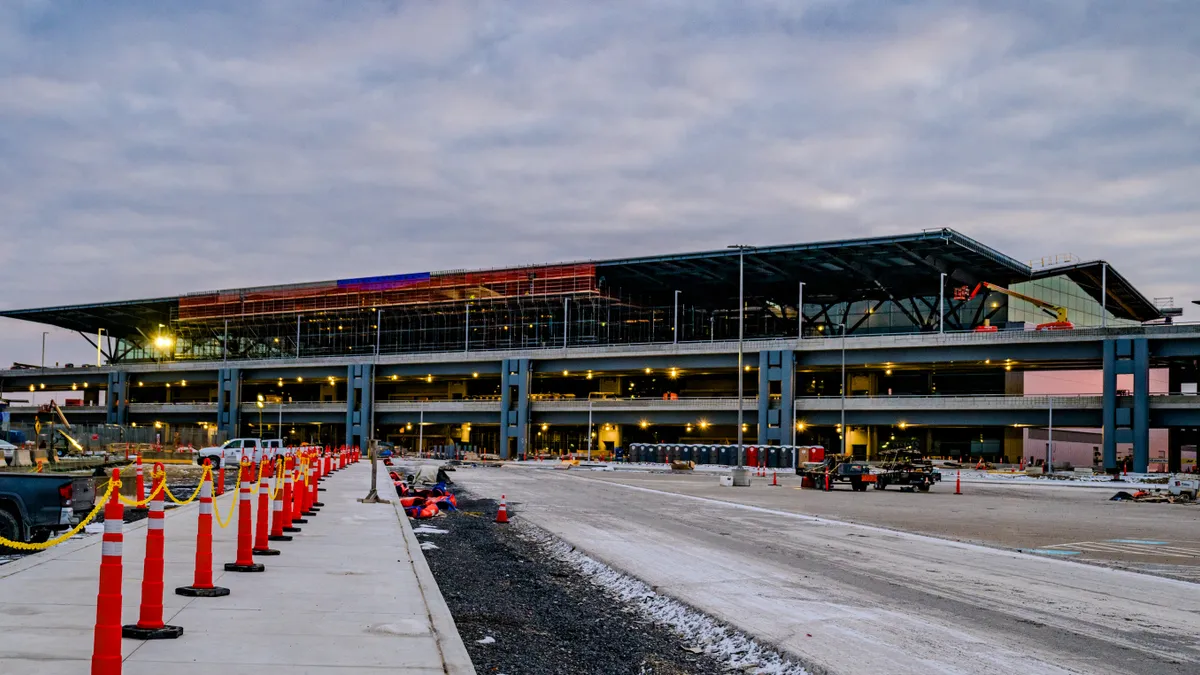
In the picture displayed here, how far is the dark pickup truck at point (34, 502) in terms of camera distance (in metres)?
14.4

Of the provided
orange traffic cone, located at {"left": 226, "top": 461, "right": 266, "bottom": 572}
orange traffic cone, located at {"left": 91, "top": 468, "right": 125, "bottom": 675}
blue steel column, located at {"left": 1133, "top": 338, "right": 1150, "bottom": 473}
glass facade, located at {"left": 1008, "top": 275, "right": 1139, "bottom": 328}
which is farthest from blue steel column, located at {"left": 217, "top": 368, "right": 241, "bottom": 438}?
orange traffic cone, located at {"left": 91, "top": 468, "right": 125, "bottom": 675}

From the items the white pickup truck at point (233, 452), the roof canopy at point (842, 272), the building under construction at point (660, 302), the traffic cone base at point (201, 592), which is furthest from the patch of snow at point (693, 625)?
the building under construction at point (660, 302)

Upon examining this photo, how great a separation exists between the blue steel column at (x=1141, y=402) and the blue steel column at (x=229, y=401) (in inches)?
3615

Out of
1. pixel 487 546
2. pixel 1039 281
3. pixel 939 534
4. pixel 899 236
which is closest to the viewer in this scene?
pixel 487 546

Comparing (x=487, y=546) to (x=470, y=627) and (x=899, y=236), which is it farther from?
(x=899, y=236)

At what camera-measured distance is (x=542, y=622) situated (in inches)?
470

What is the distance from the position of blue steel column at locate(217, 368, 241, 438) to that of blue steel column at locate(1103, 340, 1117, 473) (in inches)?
3539

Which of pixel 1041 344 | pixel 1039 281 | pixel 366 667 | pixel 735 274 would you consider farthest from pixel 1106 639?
pixel 1039 281

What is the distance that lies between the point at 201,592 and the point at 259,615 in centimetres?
133

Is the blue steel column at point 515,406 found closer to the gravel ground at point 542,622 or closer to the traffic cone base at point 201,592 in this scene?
the gravel ground at point 542,622

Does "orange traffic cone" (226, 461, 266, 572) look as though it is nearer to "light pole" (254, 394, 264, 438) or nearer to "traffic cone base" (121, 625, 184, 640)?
"traffic cone base" (121, 625, 184, 640)

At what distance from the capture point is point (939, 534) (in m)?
23.1

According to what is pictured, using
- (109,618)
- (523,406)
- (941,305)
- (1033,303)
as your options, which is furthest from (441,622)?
(1033,303)

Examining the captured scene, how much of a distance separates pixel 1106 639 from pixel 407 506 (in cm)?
1994
